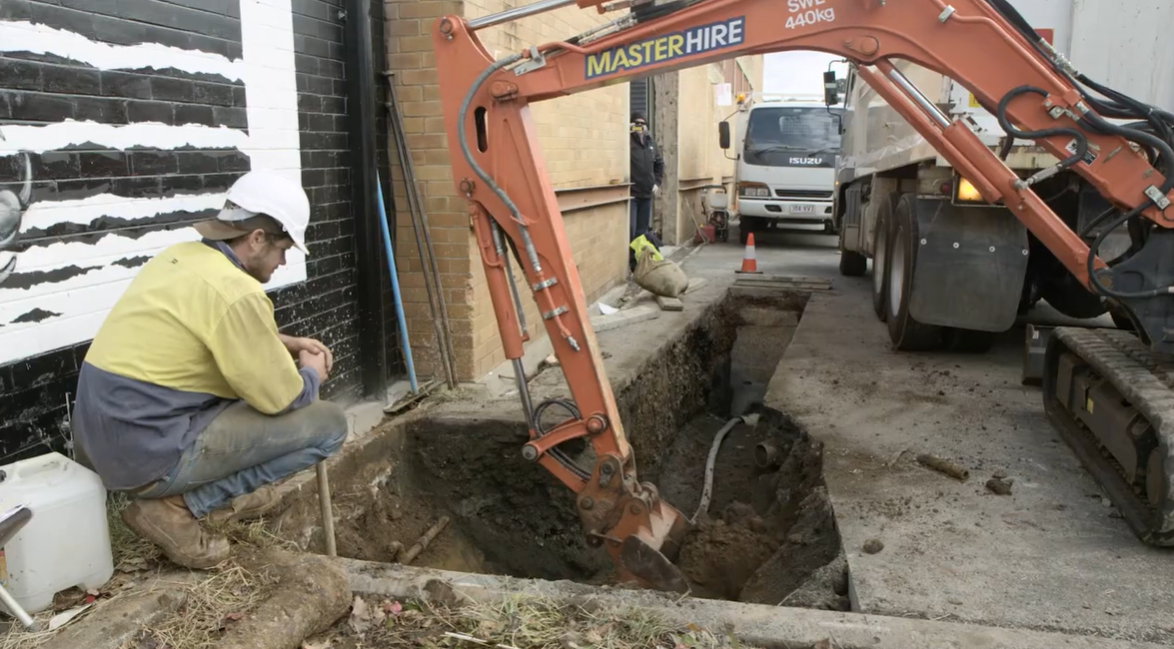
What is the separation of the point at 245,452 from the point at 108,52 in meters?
1.80

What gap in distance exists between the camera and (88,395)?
301cm

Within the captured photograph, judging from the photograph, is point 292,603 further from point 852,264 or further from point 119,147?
point 852,264

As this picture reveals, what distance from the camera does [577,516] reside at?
543cm

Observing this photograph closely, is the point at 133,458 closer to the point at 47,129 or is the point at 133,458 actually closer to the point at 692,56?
the point at 47,129

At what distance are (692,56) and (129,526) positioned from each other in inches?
116

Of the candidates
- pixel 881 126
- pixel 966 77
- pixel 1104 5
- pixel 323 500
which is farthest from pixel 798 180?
pixel 323 500

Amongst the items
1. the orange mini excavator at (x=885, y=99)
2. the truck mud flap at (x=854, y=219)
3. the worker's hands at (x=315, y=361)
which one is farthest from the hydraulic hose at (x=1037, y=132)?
the truck mud flap at (x=854, y=219)

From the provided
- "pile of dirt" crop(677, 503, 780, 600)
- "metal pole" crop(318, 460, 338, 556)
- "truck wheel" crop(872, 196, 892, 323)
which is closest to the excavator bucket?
"pile of dirt" crop(677, 503, 780, 600)

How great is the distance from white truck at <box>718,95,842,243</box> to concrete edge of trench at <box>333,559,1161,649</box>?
1280 cm

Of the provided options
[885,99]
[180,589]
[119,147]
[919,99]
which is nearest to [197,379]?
[180,589]

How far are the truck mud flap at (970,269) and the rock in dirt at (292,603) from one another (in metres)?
4.64

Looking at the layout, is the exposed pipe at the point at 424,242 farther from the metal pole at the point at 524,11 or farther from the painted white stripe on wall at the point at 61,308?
the painted white stripe on wall at the point at 61,308

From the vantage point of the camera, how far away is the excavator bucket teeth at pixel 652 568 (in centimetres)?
389

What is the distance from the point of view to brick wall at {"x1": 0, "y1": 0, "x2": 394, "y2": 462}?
10.8ft
